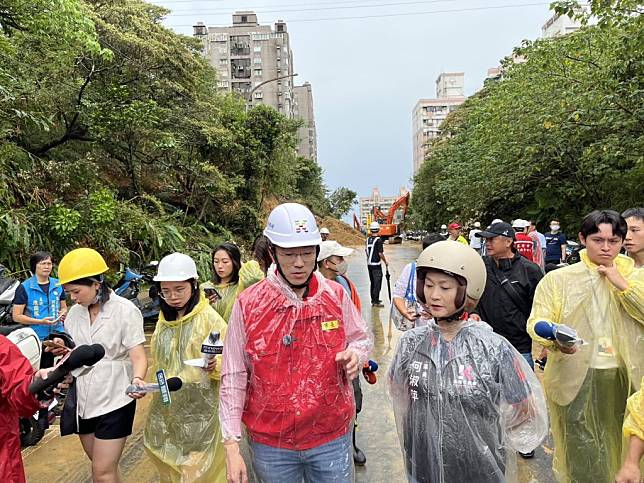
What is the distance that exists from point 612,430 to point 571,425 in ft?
0.63

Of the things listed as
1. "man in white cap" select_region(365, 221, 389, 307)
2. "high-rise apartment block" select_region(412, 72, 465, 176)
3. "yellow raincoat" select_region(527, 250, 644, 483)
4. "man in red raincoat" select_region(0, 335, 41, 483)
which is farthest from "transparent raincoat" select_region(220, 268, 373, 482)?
"high-rise apartment block" select_region(412, 72, 465, 176)

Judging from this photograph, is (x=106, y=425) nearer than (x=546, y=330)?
No

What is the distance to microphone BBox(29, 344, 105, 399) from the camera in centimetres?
186

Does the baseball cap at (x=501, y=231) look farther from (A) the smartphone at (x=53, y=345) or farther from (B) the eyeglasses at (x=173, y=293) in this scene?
(A) the smartphone at (x=53, y=345)

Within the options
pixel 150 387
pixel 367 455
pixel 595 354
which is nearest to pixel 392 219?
pixel 367 455

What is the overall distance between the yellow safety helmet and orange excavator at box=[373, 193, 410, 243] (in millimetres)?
27485

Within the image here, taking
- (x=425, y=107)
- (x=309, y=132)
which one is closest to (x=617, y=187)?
(x=309, y=132)

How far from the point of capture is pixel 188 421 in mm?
2725

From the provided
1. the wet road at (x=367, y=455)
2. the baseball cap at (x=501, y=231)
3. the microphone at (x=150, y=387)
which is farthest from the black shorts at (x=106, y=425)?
A: the baseball cap at (x=501, y=231)

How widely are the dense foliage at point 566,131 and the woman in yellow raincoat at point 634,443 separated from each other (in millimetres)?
6382

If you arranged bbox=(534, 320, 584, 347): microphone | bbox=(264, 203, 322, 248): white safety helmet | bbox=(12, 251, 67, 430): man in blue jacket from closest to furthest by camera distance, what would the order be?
bbox=(264, 203, 322, 248): white safety helmet, bbox=(534, 320, 584, 347): microphone, bbox=(12, 251, 67, 430): man in blue jacket

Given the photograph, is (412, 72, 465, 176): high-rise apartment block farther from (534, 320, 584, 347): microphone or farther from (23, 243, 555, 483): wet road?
(534, 320, 584, 347): microphone

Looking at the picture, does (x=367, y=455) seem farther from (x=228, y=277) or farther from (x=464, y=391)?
(x=464, y=391)

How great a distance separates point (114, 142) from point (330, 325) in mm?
10684
